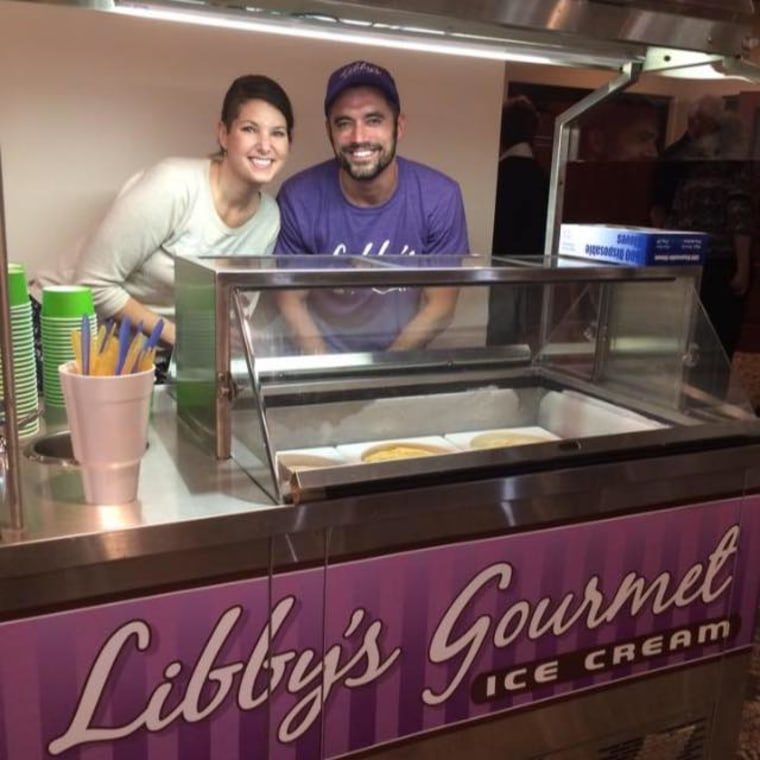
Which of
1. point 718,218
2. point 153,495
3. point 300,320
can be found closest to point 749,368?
point 718,218

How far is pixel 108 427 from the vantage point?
1.09 meters

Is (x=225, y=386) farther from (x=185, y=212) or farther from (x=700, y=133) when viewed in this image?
(x=700, y=133)

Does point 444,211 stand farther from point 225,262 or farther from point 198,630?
point 198,630

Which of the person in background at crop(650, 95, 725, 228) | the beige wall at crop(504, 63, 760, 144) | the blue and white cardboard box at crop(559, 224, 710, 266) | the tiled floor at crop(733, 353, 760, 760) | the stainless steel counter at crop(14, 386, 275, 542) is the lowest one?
the tiled floor at crop(733, 353, 760, 760)

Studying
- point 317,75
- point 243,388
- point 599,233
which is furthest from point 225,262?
point 599,233

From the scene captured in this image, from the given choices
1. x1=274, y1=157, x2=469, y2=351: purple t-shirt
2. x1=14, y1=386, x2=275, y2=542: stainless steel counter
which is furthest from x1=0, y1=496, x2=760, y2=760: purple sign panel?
x1=274, y1=157, x2=469, y2=351: purple t-shirt

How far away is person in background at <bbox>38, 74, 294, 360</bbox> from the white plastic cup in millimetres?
708

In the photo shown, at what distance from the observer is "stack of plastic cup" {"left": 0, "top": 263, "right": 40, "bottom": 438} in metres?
1.28

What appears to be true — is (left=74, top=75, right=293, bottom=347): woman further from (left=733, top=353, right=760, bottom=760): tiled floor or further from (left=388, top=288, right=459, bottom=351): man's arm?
(left=733, top=353, right=760, bottom=760): tiled floor

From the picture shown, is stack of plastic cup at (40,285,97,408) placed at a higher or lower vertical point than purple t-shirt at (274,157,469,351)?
lower

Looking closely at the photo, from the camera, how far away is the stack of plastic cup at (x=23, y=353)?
1.28 metres

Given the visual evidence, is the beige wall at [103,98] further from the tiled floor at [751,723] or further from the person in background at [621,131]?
the tiled floor at [751,723]

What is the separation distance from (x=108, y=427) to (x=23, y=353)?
0.32m

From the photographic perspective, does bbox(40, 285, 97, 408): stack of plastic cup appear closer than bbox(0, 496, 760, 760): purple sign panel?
No
